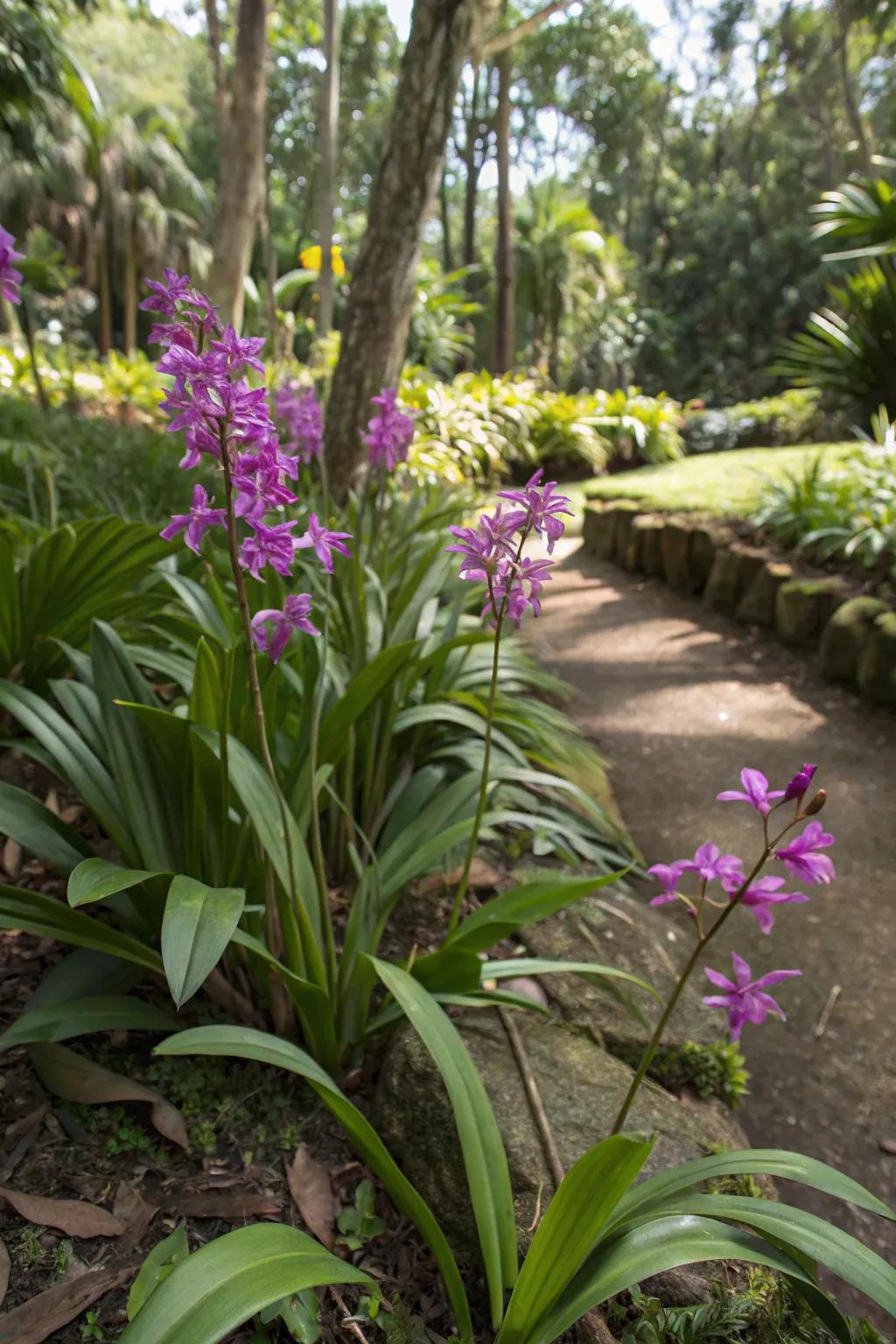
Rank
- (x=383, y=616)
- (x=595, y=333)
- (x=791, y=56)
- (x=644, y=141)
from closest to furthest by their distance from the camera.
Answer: (x=383, y=616) → (x=595, y=333) → (x=791, y=56) → (x=644, y=141)

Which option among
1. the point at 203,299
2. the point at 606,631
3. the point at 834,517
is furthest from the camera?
the point at 606,631

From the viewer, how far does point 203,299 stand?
2.94 ft

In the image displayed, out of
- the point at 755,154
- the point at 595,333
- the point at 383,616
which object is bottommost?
the point at 383,616

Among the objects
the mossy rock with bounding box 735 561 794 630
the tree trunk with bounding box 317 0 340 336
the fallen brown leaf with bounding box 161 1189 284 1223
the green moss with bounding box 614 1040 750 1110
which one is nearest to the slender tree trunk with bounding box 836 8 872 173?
the tree trunk with bounding box 317 0 340 336

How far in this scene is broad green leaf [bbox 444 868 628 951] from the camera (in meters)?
1.30

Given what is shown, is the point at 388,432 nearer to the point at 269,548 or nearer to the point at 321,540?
the point at 321,540

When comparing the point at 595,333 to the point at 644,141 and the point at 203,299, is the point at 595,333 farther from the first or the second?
the point at 203,299

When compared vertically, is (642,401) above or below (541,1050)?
above

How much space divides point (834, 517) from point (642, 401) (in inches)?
251

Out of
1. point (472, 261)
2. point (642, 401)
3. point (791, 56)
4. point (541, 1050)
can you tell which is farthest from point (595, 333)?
point (541, 1050)

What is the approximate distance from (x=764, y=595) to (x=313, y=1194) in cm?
392

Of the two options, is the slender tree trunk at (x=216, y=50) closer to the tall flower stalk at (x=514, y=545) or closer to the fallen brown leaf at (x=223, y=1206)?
the tall flower stalk at (x=514, y=545)

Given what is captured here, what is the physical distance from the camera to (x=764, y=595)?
4461 millimetres

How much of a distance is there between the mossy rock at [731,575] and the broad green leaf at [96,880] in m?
4.18
